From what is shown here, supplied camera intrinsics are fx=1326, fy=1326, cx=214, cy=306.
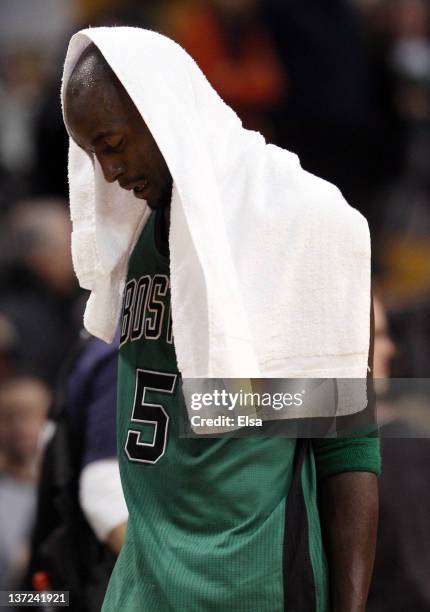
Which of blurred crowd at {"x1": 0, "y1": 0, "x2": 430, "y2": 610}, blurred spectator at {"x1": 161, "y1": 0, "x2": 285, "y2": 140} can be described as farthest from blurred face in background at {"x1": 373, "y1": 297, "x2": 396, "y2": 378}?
blurred spectator at {"x1": 161, "y1": 0, "x2": 285, "y2": 140}

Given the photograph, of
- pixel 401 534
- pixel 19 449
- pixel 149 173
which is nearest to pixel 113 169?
pixel 149 173

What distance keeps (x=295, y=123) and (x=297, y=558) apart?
4.82 meters

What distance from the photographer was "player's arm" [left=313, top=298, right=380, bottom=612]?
214 centimetres

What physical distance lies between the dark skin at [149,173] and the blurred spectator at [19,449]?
237cm

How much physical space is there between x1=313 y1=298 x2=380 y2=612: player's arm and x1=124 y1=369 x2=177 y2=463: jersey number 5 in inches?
10.1

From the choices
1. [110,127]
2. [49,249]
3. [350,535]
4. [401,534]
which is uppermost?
[49,249]

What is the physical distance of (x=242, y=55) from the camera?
6.65m

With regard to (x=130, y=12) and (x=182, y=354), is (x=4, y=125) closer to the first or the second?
(x=130, y=12)

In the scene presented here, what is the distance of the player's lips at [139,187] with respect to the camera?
2.21m

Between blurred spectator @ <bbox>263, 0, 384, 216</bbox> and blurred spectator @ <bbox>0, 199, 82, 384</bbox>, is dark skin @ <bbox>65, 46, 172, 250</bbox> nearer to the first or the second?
blurred spectator @ <bbox>0, 199, 82, 384</bbox>

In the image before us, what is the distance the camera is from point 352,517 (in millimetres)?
2158

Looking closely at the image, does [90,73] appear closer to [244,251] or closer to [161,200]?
[161,200]

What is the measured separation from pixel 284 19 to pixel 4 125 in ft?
7.23

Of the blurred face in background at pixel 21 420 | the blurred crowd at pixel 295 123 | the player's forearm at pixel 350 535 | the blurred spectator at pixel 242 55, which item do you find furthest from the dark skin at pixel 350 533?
the blurred spectator at pixel 242 55
